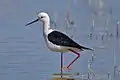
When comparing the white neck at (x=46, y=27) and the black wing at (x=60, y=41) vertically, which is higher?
the white neck at (x=46, y=27)

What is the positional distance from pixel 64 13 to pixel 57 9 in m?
0.07

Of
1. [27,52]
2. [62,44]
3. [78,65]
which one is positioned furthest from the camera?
[27,52]

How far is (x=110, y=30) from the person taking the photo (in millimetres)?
3307

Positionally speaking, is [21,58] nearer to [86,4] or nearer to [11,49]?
[11,49]

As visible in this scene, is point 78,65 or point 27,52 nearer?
point 78,65

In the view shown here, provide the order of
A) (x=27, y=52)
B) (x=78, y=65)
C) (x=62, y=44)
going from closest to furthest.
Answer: (x=62, y=44) → (x=78, y=65) → (x=27, y=52)

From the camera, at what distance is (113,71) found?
10.2 ft

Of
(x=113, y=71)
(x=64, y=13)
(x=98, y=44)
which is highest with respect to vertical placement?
(x=64, y=13)

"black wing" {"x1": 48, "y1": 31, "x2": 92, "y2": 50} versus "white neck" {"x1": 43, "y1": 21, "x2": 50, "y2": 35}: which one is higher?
"white neck" {"x1": 43, "y1": 21, "x2": 50, "y2": 35}

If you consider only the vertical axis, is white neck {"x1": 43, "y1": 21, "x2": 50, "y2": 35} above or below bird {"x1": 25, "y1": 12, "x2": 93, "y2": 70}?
above

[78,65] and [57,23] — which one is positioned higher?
[57,23]

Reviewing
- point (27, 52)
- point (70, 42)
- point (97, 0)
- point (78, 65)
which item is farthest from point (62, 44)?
point (97, 0)

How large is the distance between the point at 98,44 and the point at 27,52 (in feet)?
1.88

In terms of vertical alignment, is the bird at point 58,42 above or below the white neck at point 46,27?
below
